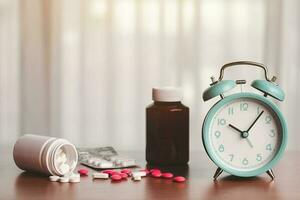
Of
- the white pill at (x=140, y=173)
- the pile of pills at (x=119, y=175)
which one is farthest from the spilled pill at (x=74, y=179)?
the white pill at (x=140, y=173)

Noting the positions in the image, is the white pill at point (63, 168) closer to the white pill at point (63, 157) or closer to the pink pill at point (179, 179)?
the white pill at point (63, 157)

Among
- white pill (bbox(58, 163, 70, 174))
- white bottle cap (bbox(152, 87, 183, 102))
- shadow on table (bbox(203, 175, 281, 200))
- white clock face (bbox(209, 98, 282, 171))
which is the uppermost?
white bottle cap (bbox(152, 87, 183, 102))

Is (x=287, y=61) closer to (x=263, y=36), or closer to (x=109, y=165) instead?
(x=263, y=36)

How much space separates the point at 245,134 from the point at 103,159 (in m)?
0.35

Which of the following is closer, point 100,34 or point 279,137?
point 279,137

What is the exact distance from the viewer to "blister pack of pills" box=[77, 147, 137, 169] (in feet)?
4.56

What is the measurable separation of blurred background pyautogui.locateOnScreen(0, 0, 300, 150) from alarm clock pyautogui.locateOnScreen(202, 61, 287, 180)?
47.8 inches

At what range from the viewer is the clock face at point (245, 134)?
129 centimetres

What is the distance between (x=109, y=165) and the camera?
1.38 meters

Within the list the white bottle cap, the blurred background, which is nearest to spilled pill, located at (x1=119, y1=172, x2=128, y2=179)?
the white bottle cap

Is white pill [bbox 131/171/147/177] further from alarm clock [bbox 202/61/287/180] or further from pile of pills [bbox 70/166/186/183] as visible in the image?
alarm clock [bbox 202/61/287/180]

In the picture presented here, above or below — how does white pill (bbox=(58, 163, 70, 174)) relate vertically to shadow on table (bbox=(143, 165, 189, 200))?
above

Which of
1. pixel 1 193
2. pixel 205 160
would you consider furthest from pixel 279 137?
pixel 1 193

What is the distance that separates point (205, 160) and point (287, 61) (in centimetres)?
112
